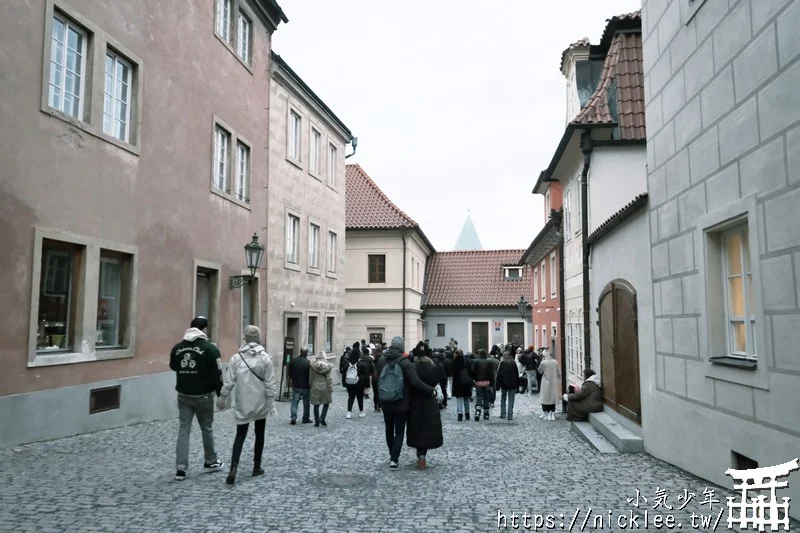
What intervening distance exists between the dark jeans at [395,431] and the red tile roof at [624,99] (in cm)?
877

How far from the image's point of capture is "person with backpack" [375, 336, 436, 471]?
28.9ft

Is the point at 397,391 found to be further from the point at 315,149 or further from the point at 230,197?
the point at 315,149

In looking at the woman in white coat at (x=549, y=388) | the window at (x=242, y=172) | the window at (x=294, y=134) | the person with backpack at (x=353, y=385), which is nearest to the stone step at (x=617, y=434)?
the woman in white coat at (x=549, y=388)

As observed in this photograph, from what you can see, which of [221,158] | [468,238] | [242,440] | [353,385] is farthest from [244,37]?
[468,238]

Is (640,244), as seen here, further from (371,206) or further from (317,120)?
(371,206)

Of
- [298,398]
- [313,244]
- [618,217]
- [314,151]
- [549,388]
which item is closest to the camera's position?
[618,217]

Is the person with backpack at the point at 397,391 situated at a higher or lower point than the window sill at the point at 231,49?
lower

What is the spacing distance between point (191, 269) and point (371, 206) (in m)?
22.5

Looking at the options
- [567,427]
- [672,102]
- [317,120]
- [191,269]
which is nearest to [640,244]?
[672,102]

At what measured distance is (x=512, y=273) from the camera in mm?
45500

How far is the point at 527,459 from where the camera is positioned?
9.77m

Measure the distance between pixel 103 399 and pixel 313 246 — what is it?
1324cm

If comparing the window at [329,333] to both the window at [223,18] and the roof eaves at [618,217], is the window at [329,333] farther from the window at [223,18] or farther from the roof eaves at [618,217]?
the roof eaves at [618,217]

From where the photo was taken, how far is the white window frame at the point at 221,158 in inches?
640
